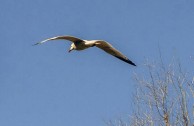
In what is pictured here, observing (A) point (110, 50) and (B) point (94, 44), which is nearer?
(B) point (94, 44)

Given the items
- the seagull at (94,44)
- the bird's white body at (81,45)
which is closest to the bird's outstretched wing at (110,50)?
the seagull at (94,44)

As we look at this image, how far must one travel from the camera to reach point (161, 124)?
28.9 feet

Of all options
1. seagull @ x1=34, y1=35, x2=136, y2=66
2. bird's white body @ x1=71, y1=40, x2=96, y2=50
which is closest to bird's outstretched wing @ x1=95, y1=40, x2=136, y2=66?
seagull @ x1=34, y1=35, x2=136, y2=66

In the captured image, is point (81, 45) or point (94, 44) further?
point (94, 44)

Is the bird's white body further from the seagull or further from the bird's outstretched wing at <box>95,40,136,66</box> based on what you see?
the bird's outstretched wing at <box>95,40,136,66</box>

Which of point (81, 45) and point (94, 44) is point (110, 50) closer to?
point (94, 44)

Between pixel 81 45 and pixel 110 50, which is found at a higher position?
pixel 81 45

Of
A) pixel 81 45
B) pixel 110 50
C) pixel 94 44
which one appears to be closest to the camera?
pixel 81 45

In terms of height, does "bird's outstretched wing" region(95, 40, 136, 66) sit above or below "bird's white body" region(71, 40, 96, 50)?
below

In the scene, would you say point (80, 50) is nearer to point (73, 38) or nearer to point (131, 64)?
point (73, 38)

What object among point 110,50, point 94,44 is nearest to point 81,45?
point 94,44

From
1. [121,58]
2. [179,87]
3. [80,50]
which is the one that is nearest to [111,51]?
[121,58]

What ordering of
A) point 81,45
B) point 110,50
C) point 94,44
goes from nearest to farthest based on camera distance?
point 81,45 < point 94,44 < point 110,50

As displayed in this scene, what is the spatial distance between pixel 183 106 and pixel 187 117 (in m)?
0.26
